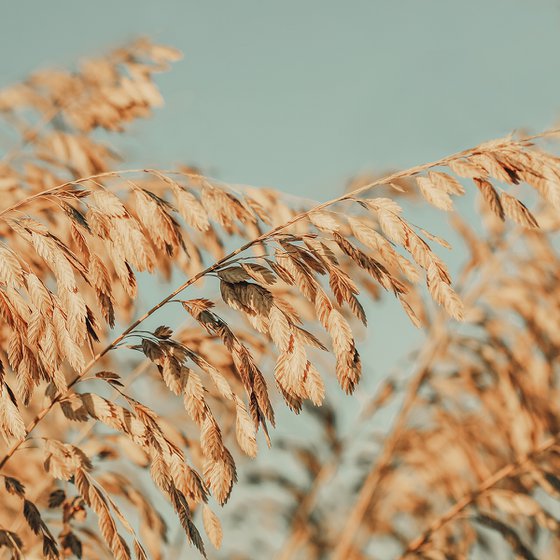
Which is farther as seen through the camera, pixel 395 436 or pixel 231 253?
pixel 395 436

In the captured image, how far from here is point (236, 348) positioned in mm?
1133

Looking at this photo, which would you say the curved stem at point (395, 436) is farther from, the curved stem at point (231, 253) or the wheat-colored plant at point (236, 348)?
the curved stem at point (231, 253)

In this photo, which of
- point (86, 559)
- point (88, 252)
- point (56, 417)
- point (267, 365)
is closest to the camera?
point (88, 252)

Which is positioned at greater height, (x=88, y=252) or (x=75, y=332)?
(x=88, y=252)

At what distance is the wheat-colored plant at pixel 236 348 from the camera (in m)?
1.11

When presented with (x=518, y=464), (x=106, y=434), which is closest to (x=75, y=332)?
(x=106, y=434)

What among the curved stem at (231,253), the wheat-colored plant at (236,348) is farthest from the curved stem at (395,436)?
the curved stem at (231,253)

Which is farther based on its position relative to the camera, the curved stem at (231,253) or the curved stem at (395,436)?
the curved stem at (395,436)

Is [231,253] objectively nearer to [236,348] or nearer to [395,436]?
[236,348]

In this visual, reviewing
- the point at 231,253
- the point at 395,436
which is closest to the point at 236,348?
the point at 231,253

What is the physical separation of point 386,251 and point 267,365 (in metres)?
1.42

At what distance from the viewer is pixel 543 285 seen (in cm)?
274

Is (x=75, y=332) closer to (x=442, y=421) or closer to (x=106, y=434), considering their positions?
(x=106, y=434)

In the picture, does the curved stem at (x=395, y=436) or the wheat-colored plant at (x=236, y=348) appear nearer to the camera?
the wheat-colored plant at (x=236, y=348)
